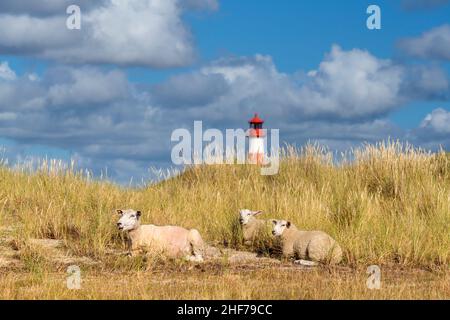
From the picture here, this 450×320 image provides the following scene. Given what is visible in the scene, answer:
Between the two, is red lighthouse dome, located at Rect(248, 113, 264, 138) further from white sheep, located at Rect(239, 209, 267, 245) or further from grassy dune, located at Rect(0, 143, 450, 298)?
white sheep, located at Rect(239, 209, 267, 245)

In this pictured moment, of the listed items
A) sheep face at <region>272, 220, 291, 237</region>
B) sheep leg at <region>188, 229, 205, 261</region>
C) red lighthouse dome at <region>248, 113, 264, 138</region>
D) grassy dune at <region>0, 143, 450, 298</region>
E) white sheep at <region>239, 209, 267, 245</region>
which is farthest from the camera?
red lighthouse dome at <region>248, 113, 264, 138</region>

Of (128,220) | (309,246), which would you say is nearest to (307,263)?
(309,246)

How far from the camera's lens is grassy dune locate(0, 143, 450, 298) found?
1127 cm

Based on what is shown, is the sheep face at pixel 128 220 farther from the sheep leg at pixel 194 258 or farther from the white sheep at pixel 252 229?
the white sheep at pixel 252 229

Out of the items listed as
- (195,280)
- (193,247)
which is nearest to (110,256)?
(193,247)

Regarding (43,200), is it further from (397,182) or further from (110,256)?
(397,182)

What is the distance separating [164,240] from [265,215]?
403cm

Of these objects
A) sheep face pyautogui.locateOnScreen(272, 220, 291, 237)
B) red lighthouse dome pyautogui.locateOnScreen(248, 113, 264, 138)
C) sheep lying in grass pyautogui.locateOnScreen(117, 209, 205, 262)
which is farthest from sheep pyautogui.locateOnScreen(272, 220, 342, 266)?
red lighthouse dome pyautogui.locateOnScreen(248, 113, 264, 138)

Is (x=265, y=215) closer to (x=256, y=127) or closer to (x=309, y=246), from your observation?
(x=309, y=246)

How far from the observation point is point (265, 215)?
51.9 ft

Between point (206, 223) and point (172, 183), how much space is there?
7229 mm

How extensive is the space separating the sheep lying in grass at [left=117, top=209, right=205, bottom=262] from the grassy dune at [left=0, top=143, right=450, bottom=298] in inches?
15.5

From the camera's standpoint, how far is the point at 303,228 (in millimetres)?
14805
